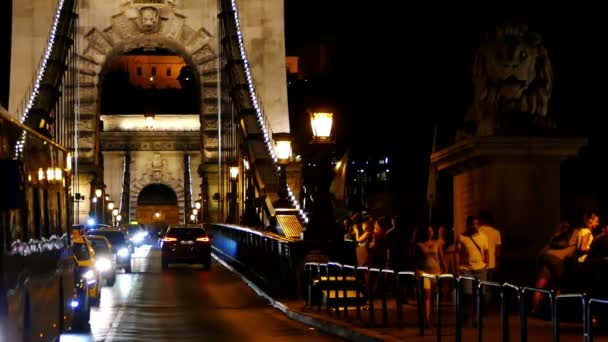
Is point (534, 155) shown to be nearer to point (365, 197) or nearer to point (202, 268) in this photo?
point (202, 268)

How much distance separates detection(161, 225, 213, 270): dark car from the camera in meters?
44.4

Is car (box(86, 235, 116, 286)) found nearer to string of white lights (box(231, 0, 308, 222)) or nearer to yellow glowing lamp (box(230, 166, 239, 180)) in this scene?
Result: string of white lights (box(231, 0, 308, 222))

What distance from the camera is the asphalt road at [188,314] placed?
19.6 m

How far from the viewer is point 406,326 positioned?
1859cm

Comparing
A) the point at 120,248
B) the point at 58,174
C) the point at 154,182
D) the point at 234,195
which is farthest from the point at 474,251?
the point at 154,182

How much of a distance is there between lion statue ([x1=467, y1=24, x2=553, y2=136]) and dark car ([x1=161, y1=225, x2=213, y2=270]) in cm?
2425

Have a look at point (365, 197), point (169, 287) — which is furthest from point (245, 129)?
point (169, 287)

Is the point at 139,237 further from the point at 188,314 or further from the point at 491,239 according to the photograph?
the point at 491,239

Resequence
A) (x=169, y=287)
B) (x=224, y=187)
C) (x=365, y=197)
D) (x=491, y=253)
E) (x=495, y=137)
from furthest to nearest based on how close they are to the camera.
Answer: (x=224, y=187)
(x=365, y=197)
(x=169, y=287)
(x=495, y=137)
(x=491, y=253)

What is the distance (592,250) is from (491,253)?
2414 mm

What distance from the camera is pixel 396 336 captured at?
17.0 meters

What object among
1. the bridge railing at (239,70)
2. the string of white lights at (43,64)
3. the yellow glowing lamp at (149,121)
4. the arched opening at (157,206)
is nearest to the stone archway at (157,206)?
the arched opening at (157,206)

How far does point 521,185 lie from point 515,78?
1.68m

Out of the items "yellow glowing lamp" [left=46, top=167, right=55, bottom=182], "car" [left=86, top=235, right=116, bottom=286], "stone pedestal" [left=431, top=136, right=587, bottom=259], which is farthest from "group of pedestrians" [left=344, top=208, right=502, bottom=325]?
"car" [left=86, top=235, right=116, bottom=286]
